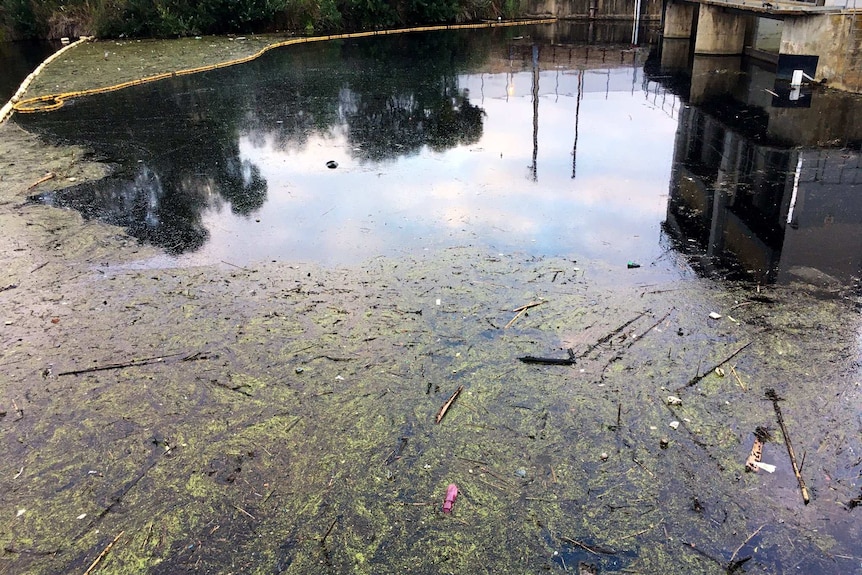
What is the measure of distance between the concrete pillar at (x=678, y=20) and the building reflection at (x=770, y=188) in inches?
379

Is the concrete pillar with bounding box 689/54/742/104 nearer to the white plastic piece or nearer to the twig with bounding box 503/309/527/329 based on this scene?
the white plastic piece

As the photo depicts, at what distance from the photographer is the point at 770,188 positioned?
665 cm

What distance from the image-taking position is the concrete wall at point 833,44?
10.7 meters

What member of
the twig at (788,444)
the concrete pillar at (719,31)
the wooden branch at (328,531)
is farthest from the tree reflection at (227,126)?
the concrete pillar at (719,31)

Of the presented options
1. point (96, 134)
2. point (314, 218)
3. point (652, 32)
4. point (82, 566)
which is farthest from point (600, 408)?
point (652, 32)

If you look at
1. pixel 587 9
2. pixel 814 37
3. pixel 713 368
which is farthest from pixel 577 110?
pixel 587 9

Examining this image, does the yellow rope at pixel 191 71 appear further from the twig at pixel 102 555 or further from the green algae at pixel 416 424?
the twig at pixel 102 555

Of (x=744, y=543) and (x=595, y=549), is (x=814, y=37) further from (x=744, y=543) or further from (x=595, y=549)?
(x=595, y=549)

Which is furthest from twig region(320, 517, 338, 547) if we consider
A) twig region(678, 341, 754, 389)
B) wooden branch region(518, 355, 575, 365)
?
twig region(678, 341, 754, 389)

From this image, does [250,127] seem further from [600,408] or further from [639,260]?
[600,408]

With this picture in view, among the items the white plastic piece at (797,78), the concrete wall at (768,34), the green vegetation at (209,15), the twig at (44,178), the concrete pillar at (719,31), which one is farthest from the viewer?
the green vegetation at (209,15)

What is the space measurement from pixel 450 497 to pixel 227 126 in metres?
8.48

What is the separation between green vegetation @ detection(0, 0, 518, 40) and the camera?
22.0 metres

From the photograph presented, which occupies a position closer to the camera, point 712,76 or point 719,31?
point 712,76
